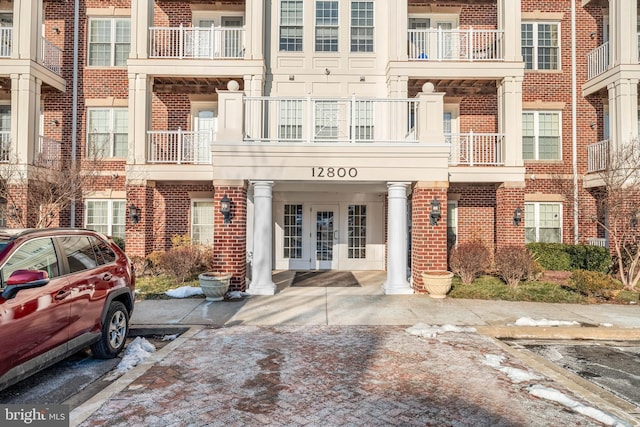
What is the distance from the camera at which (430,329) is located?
6.60 m

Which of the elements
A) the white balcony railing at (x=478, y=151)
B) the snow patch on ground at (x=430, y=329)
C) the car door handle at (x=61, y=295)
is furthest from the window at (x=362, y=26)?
the car door handle at (x=61, y=295)

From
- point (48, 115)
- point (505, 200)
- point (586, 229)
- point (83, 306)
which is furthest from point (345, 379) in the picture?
point (48, 115)

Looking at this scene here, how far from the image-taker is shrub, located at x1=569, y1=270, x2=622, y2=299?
908cm

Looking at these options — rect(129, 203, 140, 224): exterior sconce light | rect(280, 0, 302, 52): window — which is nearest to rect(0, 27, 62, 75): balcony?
rect(129, 203, 140, 224): exterior sconce light

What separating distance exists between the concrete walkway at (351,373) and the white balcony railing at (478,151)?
6.07 m

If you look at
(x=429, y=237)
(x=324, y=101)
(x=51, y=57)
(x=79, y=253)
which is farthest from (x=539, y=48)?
(x=51, y=57)

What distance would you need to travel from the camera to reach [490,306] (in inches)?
329

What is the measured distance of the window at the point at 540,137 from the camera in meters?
14.6

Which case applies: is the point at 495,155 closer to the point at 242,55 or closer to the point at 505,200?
the point at 505,200

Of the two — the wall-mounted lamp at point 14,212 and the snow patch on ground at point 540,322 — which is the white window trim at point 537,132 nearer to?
the snow patch on ground at point 540,322

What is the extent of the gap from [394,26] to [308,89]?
3.45 meters

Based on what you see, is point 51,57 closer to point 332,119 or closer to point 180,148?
point 180,148

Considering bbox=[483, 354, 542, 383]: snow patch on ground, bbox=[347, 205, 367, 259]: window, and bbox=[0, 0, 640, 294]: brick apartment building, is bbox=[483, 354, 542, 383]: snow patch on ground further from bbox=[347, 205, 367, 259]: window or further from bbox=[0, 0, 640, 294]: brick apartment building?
bbox=[347, 205, 367, 259]: window

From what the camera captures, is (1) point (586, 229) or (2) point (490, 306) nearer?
(2) point (490, 306)
